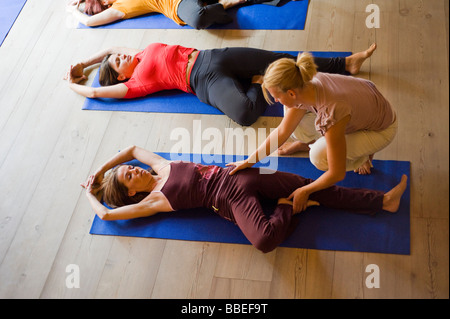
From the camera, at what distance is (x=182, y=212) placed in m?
2.54

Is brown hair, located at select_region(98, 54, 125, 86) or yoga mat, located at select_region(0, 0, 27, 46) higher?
yoga mat, located at select_region(0, 0, 27, 46)

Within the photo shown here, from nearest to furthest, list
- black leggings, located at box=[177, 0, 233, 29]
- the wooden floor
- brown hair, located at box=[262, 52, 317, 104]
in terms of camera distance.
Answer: brown hair, located at box=[262, 52, 317, 104] → the wooden floor → black leggings, located at box=[177, 0, 233, 29]

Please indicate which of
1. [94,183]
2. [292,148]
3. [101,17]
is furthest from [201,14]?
[94,183]

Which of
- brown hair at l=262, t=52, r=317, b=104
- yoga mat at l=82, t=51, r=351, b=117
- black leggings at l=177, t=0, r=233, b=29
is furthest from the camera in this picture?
black leggings at l=177, t=0, r=233, b=29

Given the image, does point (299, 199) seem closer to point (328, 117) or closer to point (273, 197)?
point (273, 197)

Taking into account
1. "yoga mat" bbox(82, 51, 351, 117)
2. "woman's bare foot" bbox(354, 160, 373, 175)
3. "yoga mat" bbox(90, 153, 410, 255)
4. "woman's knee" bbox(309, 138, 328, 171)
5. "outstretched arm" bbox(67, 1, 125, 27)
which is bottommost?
"yoga mat" bbox(90, 153, 410, 255)

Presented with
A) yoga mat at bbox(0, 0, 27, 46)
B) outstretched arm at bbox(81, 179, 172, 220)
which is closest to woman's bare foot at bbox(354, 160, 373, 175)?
outstretched arm at bbox(81, 179, 172, 220)

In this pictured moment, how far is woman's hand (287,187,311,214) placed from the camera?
230 centimetres

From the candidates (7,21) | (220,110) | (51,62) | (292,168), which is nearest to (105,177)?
(220,110)

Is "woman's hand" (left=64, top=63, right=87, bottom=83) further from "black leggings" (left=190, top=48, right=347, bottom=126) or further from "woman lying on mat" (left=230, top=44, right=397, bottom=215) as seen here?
"woman lying on mat" (left=230, top=44, right=397, bottom=215)

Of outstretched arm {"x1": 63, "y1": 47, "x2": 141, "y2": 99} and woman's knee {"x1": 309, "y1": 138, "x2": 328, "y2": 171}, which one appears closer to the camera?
woman's knee {"x1": 309, "y1": 138, "x2": 328, "y2": 171}

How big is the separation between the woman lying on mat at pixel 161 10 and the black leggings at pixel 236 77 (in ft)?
1.55

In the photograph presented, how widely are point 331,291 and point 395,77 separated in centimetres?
142

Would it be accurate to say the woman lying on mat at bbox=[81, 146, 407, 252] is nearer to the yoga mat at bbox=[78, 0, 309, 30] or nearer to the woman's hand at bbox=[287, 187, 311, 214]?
the woman's hand at bbox=[287, 187, 311, 214]
